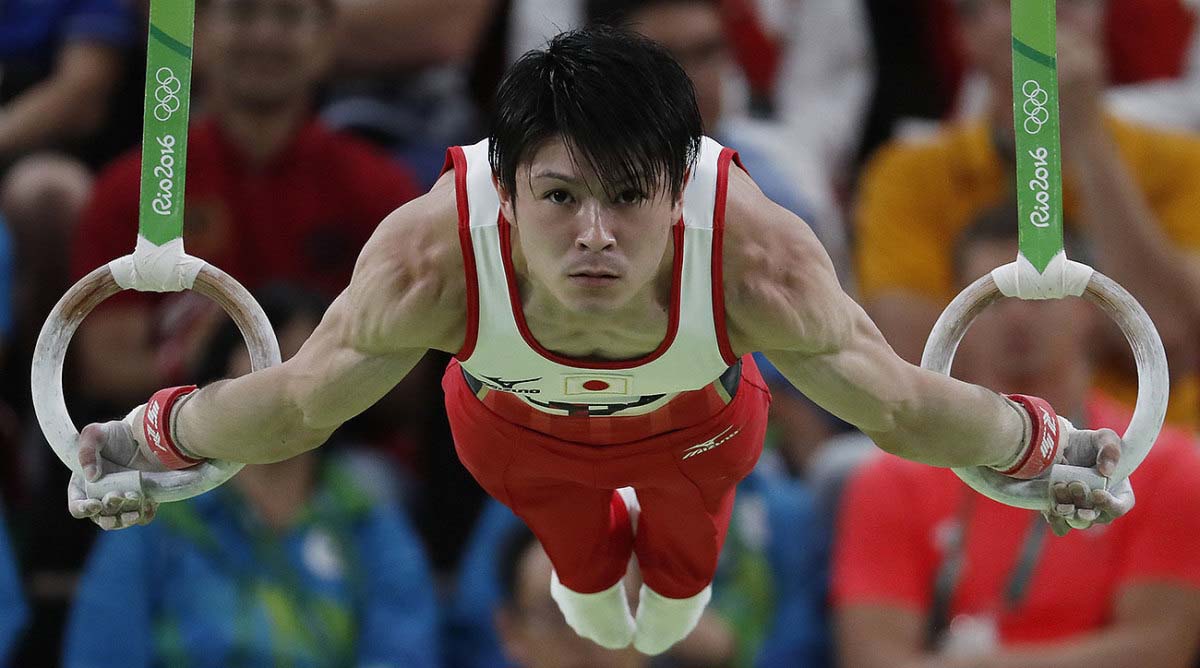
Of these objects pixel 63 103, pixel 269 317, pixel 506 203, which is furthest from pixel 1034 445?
pixel 63 103

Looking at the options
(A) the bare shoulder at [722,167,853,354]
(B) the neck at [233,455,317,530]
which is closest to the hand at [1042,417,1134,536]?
(A) the bare shoulder at [722,167,853,354]

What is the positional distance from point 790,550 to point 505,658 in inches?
29.6

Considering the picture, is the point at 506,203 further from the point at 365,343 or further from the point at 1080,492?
the point at 1080,492

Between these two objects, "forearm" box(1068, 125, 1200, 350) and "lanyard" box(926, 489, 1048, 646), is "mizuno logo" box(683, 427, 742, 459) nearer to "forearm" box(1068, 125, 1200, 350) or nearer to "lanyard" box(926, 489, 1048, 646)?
"lanyard" box(926, 489, 1048, 646)

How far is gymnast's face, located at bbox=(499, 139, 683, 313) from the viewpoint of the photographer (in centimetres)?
244

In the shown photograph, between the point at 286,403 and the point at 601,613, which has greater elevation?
the point at 286,403

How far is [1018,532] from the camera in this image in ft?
13.0

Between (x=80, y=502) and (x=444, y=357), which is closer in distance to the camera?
(x=80, y=502)

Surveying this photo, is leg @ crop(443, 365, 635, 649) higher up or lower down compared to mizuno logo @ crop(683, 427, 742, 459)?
lower down

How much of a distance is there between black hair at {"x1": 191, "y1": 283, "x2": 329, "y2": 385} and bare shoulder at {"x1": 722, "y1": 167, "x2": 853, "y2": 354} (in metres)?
1.83

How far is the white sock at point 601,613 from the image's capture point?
3.48 m

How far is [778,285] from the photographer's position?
260 cm

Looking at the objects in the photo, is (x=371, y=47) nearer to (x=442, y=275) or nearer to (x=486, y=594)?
(x=486, y=594)

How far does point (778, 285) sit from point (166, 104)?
102 centimetres
